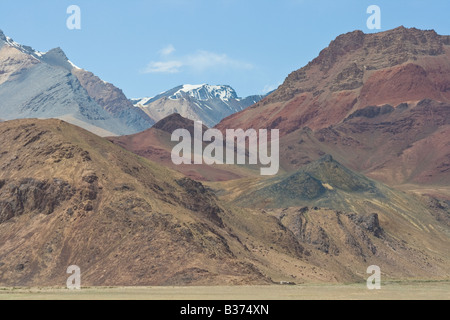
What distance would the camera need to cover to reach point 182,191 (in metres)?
132

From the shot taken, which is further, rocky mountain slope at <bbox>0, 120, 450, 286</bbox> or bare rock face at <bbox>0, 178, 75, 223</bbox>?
bare rock face at <bbox>0, 178, 75, 223</bbox>

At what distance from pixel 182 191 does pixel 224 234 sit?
14.3 metres

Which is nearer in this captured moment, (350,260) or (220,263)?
(220,263)

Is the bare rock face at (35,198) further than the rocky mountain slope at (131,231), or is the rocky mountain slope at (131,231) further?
the bare rock face at (35,198)

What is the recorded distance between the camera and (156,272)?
324ft

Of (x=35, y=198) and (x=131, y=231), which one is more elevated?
(x=35, y=198)

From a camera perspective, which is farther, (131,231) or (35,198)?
(35,198)

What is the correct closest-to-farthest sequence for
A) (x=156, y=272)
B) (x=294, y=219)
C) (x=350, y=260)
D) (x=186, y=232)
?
(x=156, y=272) < (x=186, y=232) < (x=350, y=260) < (x=294, y=219)
